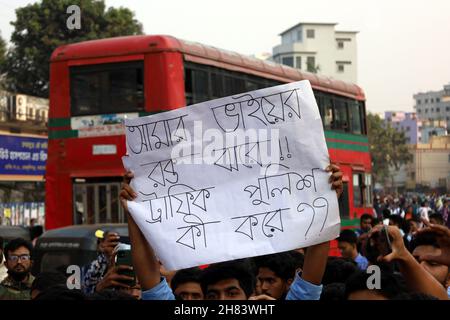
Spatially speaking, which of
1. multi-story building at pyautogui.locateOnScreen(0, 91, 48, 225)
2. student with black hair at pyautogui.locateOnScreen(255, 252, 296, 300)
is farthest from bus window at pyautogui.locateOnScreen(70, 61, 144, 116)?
multi-story building at pyautogui.locateOnScreen(0, 91, 48, 225)

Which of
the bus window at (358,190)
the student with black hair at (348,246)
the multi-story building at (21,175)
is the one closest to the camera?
the student with black hair at (348,246)

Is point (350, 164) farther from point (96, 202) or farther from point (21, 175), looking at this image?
point (21, 175)

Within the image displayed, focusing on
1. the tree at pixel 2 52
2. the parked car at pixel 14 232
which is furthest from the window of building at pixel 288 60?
the parked car at pixel 14 232

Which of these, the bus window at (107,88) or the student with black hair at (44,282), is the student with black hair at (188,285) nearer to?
the student with black hair at (44,282)

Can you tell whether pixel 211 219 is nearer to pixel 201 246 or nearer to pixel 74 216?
pixel 201 246

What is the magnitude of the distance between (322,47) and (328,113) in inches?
619

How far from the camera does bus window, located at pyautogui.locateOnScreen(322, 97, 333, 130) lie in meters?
13.6

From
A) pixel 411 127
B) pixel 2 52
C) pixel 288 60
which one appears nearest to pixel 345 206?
pixel 2 52

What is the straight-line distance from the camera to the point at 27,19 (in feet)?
92.3

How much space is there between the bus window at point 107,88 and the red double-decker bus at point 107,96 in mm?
12

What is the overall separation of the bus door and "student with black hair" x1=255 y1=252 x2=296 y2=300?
6.51 metres

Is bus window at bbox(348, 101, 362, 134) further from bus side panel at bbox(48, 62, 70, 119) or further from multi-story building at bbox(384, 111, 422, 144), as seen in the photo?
multi-story building at bbox(384, 111, 422, 144)

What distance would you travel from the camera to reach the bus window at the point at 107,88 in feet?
33.3

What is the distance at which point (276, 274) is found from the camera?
4051 mm
